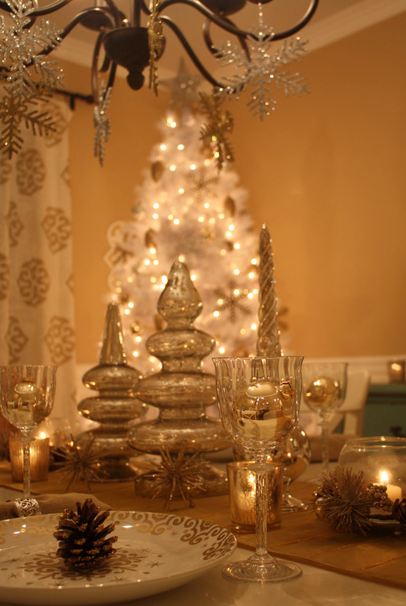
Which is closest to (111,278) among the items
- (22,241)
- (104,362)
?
(22,241)

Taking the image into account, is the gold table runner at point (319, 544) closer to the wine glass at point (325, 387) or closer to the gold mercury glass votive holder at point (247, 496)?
the gold mercury glass votive holder at point (247, 496)

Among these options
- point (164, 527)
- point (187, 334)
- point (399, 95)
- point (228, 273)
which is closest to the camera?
point (164, 527)

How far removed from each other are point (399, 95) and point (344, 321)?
1.24 meters

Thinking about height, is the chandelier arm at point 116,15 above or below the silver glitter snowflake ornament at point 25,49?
above

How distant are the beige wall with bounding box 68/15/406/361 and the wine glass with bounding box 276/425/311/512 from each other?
2609mm

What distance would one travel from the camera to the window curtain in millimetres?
3863

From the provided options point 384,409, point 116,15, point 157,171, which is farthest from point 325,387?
point 157,171

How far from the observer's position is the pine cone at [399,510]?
86 centimetres

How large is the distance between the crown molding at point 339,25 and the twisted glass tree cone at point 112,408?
3.02 metres

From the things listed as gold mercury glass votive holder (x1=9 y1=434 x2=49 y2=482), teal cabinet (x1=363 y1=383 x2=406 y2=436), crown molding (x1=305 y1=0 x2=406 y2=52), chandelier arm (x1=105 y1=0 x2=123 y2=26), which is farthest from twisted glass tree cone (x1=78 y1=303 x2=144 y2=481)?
crown molding (x1=305 y1=0 x2=406 y2=52)

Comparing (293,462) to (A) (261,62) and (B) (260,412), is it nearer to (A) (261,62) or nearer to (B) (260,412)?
(B) (260,412)

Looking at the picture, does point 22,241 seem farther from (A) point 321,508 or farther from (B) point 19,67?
(A) point 321,508

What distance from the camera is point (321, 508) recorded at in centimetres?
90

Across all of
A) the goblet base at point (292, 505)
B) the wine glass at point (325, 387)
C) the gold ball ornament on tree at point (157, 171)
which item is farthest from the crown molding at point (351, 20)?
the goblet base at point (292, 505)
